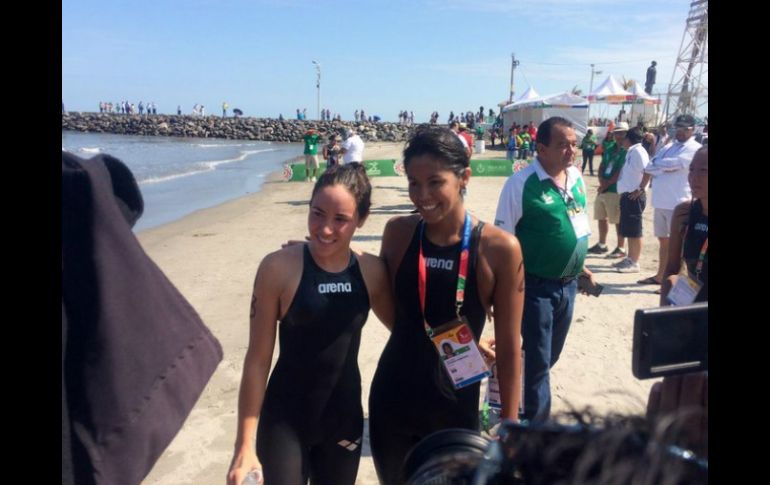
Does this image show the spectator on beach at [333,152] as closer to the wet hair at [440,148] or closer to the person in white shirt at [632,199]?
the person in white shirt at [632,199]

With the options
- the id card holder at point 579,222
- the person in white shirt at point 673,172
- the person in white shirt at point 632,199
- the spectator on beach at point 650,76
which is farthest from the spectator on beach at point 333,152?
the spectator on beach at point 650,76

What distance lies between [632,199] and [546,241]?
5283 mm

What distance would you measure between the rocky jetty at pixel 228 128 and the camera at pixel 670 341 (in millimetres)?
65598

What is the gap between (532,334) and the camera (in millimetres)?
3385

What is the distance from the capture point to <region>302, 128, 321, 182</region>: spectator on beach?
17.6 meters

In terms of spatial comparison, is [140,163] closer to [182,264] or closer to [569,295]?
[182,264]

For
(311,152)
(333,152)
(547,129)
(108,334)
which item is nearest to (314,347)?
(108,334)

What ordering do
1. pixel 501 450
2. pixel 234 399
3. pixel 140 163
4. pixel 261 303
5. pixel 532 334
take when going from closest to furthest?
1. pixel 501 450
2. pixel 261 303
3. pixel 532 334
4. pixel 234 399
5. pixel 140 163

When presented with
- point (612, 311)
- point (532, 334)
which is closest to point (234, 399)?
point (532, 334)

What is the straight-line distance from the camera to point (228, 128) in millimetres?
73375

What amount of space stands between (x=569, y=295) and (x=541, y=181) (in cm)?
73

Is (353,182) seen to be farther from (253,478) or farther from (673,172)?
(673,172)

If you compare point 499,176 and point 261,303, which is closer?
point 261,303
